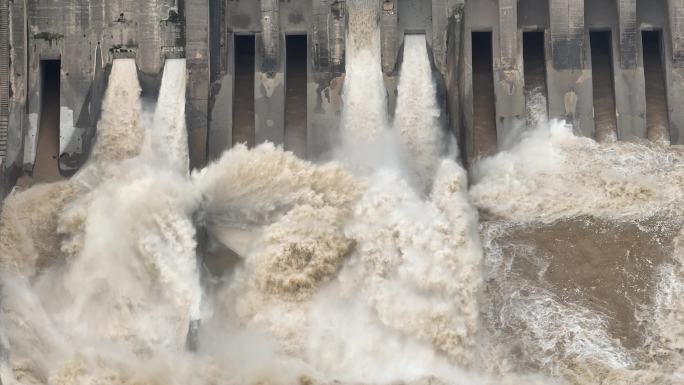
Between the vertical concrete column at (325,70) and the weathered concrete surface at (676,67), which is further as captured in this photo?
the weathered concrete surface at (676,67)

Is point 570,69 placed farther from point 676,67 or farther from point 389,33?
point 389,33

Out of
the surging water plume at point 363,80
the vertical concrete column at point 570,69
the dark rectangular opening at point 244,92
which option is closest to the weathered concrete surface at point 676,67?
the vertical concrete column at point 570,69

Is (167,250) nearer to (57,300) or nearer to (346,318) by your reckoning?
(57,300)

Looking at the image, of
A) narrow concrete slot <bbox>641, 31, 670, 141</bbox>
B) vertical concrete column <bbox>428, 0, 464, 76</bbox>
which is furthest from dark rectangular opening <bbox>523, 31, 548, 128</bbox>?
narrow concrete slot <bbox>641, 31, 670, 141</bbox>

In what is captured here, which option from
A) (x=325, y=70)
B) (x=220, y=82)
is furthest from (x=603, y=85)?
(x=220, y=82)

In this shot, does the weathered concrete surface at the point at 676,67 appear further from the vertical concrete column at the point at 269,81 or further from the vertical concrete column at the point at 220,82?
the vertical concrete column at the point at 220,82

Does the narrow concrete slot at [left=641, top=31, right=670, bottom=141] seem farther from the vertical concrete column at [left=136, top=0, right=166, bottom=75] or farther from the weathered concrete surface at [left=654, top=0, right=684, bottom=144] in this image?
the vertical concrete column at [left=136, top=0, right=166, bottom=75]
